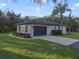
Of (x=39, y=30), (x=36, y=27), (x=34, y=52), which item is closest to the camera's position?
(x=34, y=52)

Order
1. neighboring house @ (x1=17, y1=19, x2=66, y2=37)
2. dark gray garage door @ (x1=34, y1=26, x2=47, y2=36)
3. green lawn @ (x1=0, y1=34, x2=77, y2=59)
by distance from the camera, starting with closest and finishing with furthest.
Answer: green lawn @ (x1=0, y1=34, x2=77, y2=59) < neighboring house @ (x1=17, y1=19, x2=66, y2=37) < dark gray garage door @ (x1=34, y1=26, x2=47, y2=36)

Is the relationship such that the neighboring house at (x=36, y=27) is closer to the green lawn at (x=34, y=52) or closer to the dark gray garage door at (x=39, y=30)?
the dark gray garage door at (x=39, y=30)

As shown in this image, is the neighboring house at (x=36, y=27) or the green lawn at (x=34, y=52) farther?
the neighboring house at (x=36, y=27)

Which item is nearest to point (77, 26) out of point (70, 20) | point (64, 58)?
point (70, 20)

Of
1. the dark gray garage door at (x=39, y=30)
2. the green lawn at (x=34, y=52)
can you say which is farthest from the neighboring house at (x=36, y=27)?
the green lawn at (x=34, y=52)

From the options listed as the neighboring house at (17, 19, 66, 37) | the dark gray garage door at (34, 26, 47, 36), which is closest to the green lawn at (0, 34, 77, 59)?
the neighboring house at (17, 19, 66, 37)

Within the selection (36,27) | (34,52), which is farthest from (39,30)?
(34,52)

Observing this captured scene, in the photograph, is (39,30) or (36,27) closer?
(36,27)

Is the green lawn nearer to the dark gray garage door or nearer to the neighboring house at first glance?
the neighboring house

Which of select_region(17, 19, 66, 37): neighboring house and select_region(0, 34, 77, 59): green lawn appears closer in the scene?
select_region(0, 34, 77, 59): green lawn

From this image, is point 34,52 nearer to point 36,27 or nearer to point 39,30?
point 36,27

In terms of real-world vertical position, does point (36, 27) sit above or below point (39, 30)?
above

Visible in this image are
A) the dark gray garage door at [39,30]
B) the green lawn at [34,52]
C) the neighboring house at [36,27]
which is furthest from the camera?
the dark gray garage door at [39,30]

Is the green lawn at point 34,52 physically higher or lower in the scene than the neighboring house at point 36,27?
lower
